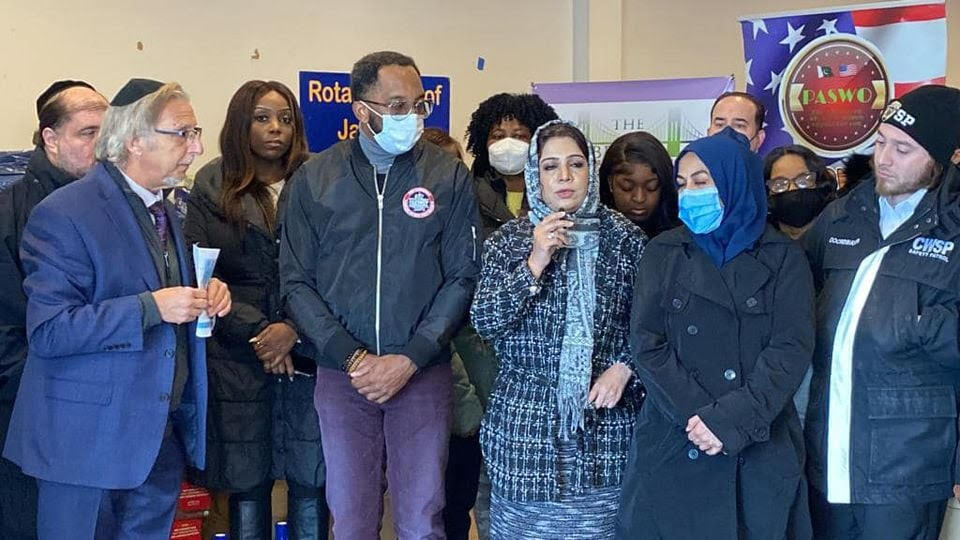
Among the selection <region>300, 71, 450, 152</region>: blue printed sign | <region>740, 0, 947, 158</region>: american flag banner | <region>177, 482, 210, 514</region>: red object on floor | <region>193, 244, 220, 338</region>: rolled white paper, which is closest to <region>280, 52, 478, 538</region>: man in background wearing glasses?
<region>193, 244, 220, 338</region>: rolled white paper

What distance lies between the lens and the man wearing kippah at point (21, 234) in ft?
9.04

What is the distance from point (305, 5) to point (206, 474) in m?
2.87

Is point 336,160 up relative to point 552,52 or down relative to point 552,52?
down

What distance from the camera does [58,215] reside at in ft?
7.91

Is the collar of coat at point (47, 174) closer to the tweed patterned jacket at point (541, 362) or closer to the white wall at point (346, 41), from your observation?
the tweed patterned jacket at point (541, 362)

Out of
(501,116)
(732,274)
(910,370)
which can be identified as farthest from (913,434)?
(501,116)

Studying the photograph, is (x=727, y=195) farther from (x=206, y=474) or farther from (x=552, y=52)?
(x=552, y=52)

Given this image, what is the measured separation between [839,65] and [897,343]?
2.51 meters

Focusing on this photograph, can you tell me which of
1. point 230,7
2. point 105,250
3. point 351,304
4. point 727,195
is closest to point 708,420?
point 727,195

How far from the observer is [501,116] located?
3.52 meters

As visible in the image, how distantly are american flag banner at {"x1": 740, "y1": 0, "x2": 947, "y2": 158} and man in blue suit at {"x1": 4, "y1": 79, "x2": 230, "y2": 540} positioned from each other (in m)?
3.06

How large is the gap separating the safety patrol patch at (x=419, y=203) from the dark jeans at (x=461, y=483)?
2.95ft

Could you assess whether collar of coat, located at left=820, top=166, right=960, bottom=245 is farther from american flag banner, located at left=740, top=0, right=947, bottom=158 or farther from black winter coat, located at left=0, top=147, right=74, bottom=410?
black winter coat, located at left=0, top=147, right=74, bottom=410

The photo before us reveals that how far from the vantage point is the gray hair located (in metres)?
2.51
